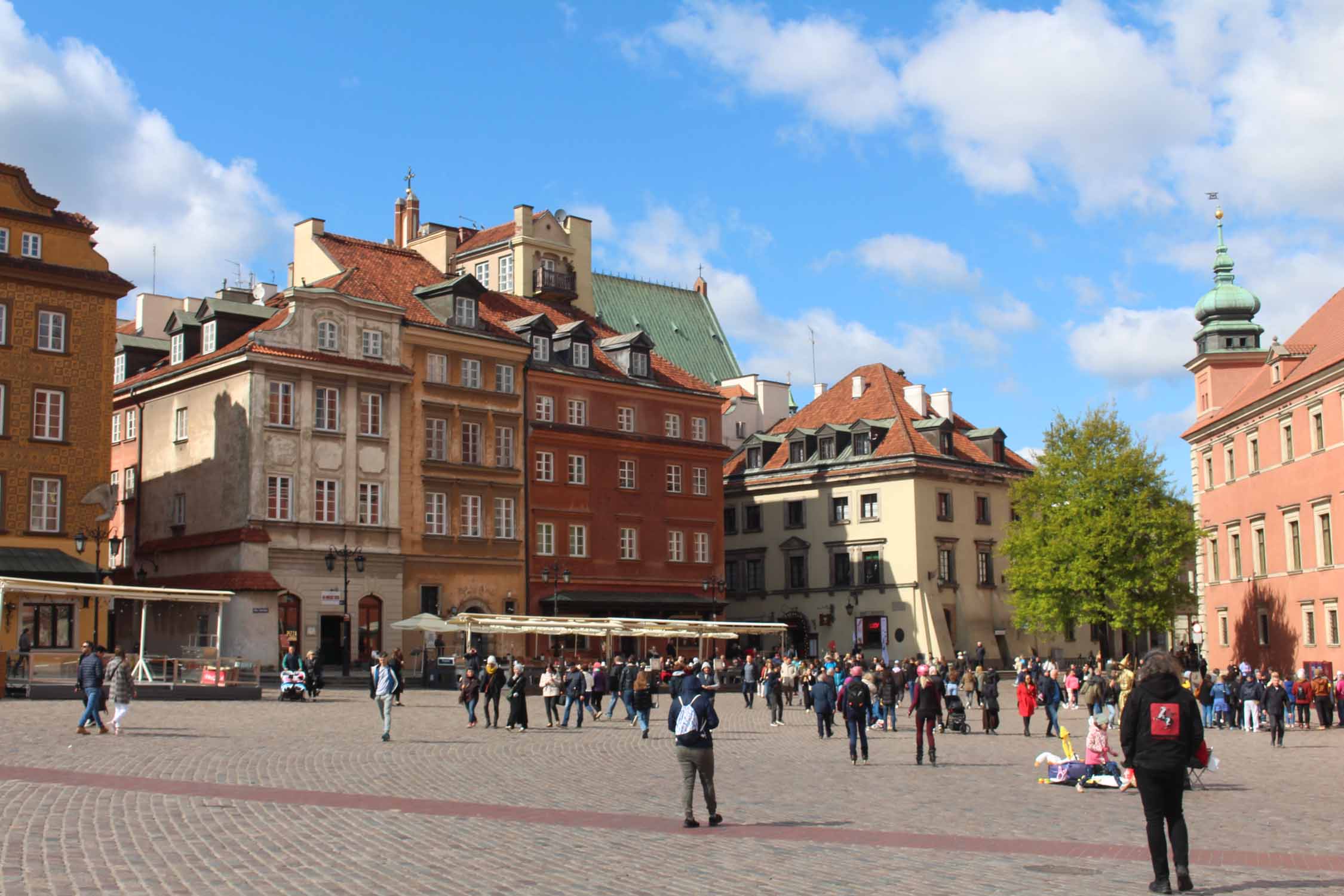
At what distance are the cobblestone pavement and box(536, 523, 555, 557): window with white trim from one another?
110ft

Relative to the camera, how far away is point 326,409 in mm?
57344

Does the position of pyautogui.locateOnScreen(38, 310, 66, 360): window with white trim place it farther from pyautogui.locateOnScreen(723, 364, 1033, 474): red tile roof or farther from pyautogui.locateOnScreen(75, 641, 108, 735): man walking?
pyautogui.locateOnScreen(723, 364, 1033, 474): red tile roof

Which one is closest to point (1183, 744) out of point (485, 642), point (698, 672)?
point (698, 672)

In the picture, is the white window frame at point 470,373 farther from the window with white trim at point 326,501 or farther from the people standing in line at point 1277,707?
the people standing in line at point 1277,707

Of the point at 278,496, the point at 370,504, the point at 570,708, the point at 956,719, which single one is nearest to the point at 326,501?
the point at 370,504

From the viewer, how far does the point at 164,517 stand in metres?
59.3

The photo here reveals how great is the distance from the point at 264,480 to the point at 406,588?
7.27m

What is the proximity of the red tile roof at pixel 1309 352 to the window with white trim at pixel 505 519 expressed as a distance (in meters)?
30.0

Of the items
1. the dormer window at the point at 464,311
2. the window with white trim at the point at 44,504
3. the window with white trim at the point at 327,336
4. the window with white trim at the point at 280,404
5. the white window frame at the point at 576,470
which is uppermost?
the dormer window at the point at 464,311

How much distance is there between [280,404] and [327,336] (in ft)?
11.0

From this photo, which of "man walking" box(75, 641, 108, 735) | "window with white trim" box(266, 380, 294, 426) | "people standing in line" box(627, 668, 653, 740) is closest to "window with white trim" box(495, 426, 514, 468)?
"window with white trim" box(266, 380, 294, 426)

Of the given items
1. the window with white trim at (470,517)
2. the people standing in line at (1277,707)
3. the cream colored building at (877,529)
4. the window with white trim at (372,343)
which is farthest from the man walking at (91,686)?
the cream colored building at (877,529)

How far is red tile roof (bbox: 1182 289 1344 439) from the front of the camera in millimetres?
54656

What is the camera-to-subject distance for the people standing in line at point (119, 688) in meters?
28.1
